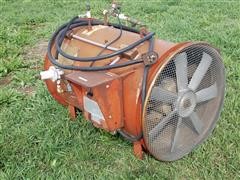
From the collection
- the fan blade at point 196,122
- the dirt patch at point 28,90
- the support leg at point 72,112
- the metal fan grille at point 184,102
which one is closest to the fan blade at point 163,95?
the metal fan grille at point 184,102

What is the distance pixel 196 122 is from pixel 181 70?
46cm

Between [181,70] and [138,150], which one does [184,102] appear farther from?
[138,150]

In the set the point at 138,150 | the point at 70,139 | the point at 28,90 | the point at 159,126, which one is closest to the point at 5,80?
the point at 28,90

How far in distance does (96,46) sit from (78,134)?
79 cm

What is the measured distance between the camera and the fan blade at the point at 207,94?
2.92 meters

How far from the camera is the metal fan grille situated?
2.71 meters

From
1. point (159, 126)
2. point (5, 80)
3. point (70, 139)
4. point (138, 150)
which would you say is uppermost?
point (159, 126)

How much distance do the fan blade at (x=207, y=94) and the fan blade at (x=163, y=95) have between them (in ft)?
0.91

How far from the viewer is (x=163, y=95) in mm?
2691

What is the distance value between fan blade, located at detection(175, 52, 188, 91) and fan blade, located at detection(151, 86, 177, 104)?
3.6 inches

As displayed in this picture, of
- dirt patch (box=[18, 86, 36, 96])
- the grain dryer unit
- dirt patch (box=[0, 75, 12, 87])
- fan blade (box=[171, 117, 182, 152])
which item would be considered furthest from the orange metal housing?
dirt patch (box=[0, 75, 12, 87])

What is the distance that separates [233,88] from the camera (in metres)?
3.97

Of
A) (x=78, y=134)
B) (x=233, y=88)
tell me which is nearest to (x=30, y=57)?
(x=78, y=134)

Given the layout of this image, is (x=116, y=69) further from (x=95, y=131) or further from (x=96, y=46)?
(x=95, y=131)
